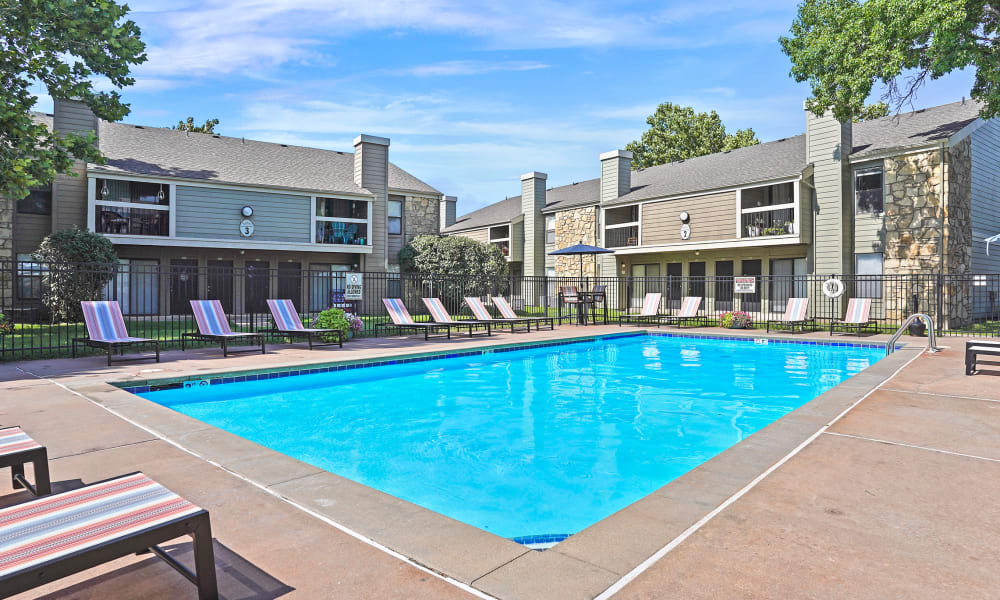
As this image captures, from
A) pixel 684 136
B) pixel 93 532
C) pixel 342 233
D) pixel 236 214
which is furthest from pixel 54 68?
pixel 684 136

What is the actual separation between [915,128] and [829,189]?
3.38 m

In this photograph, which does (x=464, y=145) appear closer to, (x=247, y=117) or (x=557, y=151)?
(x=557, y=151)

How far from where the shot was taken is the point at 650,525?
8.39 ft

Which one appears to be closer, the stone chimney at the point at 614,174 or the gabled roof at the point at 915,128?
the gabled roof at the point at 915,128

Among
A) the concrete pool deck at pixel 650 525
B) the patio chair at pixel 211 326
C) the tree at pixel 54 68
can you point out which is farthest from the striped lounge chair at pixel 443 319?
the concrete pool deck at pixel 650 525

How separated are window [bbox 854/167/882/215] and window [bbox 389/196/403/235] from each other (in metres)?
17.3

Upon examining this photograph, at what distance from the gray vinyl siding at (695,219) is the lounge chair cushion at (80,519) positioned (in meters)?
20.9

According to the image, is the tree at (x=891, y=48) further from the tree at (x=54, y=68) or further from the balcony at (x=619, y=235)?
the tree at (x=54, y=68)

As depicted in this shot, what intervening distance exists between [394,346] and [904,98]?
629 inches

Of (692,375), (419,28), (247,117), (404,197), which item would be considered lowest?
(692,375)

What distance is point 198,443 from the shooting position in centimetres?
394

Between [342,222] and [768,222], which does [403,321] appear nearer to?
[342,222]

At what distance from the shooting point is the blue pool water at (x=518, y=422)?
4160mm

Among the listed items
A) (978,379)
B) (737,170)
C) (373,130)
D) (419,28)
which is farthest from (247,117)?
(978,379)
